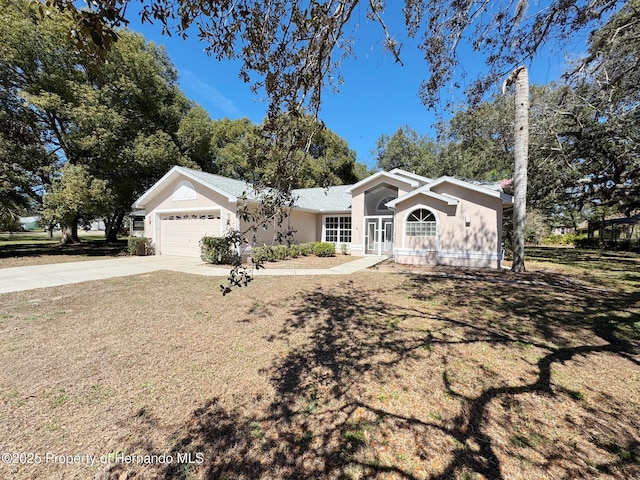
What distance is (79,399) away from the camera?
303 cm

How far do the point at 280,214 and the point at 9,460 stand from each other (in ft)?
10.3

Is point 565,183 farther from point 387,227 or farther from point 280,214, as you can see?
point 280,214

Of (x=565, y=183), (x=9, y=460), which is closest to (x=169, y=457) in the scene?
(x=9, y=460)

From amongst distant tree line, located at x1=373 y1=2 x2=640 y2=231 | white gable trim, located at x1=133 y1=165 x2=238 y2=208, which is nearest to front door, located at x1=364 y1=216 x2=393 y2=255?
distant tree line, located at x1=373 y1=2 x2=640 y2=231

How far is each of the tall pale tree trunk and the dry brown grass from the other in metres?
4.79

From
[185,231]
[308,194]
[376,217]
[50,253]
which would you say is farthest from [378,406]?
[50,253]

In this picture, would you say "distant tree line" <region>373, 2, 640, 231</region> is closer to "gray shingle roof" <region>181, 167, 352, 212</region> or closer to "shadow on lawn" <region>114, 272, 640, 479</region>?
"shadow on lawn" <region>114, 272, 640, 479</region>

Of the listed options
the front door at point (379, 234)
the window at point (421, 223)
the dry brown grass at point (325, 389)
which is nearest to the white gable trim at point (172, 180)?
the dry brown grass at point (325, 389)

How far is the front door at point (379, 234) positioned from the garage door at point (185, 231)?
8.68 m

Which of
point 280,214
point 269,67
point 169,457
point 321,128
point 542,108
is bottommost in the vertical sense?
point 169,457

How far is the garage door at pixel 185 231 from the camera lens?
14539 millimetres

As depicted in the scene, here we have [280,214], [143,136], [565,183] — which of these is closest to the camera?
[280,214]

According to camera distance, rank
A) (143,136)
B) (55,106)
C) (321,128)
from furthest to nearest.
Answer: (143,136), (55,106), (321,128)

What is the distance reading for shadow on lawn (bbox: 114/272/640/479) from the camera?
2.29 metres
